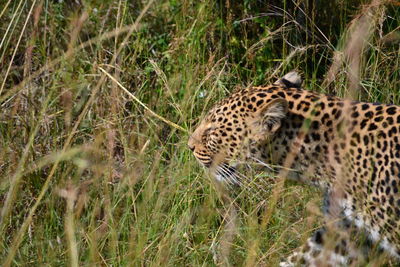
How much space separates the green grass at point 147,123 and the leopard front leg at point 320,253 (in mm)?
74

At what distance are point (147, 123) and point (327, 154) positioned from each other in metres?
1.16

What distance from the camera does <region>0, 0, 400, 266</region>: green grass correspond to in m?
4.33

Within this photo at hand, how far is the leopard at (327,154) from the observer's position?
4555 mm

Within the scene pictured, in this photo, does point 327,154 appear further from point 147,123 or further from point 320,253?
point 147,123

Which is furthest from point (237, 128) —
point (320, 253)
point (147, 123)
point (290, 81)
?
point (320, 253)

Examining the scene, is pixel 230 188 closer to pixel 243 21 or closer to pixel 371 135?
pixel 371 135

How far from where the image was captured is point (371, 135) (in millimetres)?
4688

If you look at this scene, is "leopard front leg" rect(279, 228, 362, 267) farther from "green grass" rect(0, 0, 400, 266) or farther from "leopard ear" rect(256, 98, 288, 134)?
"leopard ear" rect(256, 98, 288, 134)

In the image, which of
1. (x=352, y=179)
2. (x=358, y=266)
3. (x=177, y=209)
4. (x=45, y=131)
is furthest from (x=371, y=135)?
(x=45, y=131)

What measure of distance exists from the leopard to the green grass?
128mm

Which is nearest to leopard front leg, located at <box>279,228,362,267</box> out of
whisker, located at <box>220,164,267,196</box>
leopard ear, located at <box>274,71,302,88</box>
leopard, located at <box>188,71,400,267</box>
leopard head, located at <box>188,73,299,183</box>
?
leopard, located at <box>188,71,400,267</box>

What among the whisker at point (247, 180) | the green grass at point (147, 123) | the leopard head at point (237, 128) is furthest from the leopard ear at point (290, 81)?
the whisker at point (247, 180)

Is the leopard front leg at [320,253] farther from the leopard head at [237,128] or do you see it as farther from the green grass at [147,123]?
the leopard head at [237,128]

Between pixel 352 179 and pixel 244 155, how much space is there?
614 mm
